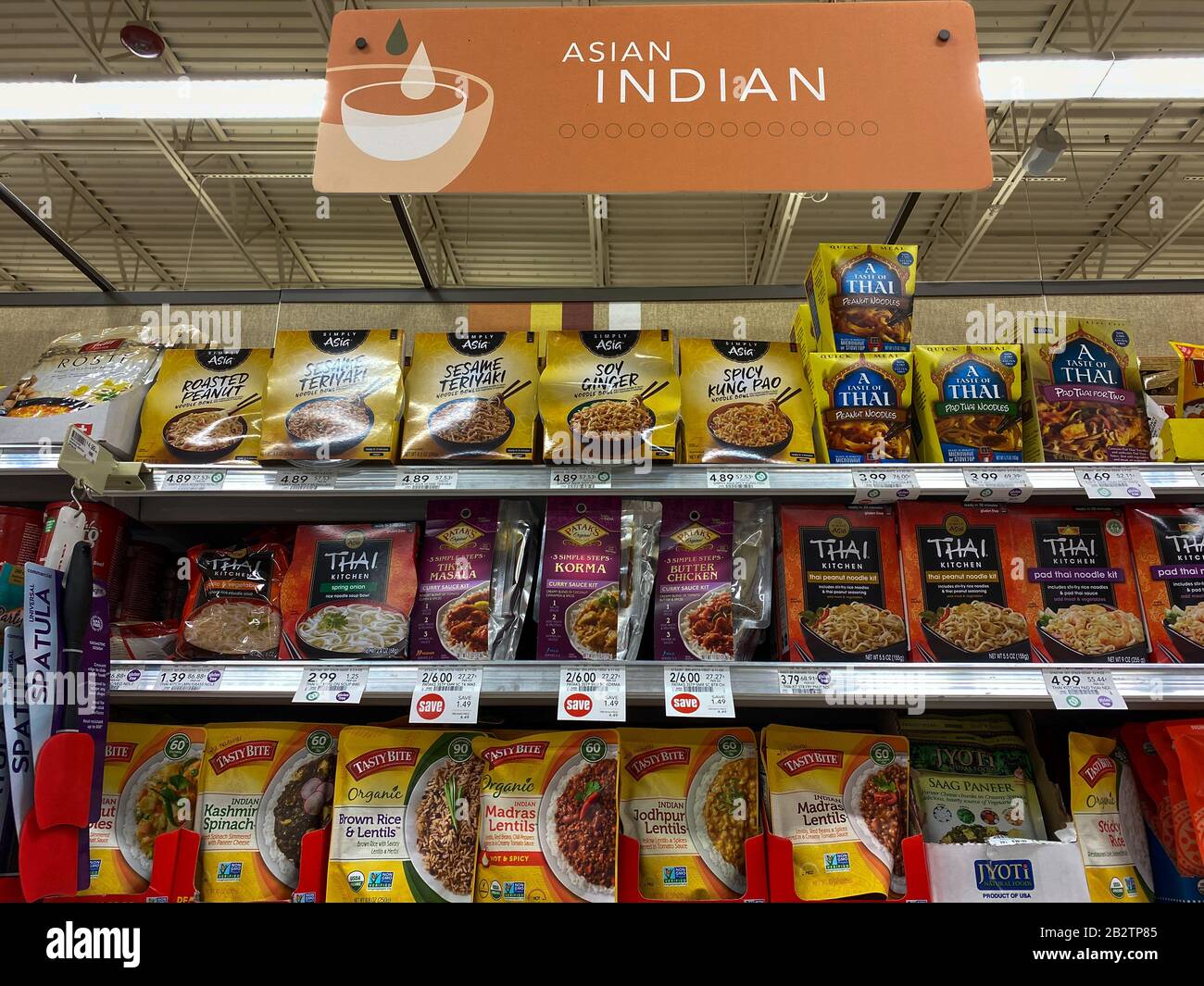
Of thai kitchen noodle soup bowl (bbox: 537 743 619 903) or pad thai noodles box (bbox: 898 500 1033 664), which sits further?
pad thai noodles box (bbox: 898 500 1033 664)

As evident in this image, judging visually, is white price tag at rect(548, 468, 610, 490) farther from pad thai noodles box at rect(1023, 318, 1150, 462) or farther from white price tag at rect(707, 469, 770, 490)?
pad thai noodles box at rect(1023, 318, 1150, 462)

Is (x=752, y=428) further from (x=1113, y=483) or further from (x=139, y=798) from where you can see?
(x=139, y=798)

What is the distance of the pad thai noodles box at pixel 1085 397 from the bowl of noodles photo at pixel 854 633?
0.51 meters

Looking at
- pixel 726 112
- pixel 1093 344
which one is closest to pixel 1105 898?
pixel 1093 344

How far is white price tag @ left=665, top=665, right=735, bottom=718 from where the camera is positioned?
142cm

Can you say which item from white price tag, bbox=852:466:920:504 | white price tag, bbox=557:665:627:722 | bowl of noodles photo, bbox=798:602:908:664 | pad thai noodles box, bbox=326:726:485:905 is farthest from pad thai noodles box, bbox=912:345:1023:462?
pad thai noodles box, bbox=326:726:485:905

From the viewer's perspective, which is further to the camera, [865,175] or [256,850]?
[256,850]

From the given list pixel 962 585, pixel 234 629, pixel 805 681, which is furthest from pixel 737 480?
pixel 234 629

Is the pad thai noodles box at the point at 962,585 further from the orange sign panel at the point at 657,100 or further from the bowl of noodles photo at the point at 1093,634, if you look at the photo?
the orange sign panel at the point at 657,100

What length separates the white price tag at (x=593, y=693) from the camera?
4.69ft

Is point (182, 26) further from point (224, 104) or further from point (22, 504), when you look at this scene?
Answer: point (22, 504)

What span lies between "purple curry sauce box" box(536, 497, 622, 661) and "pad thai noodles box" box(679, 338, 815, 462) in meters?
0.26
